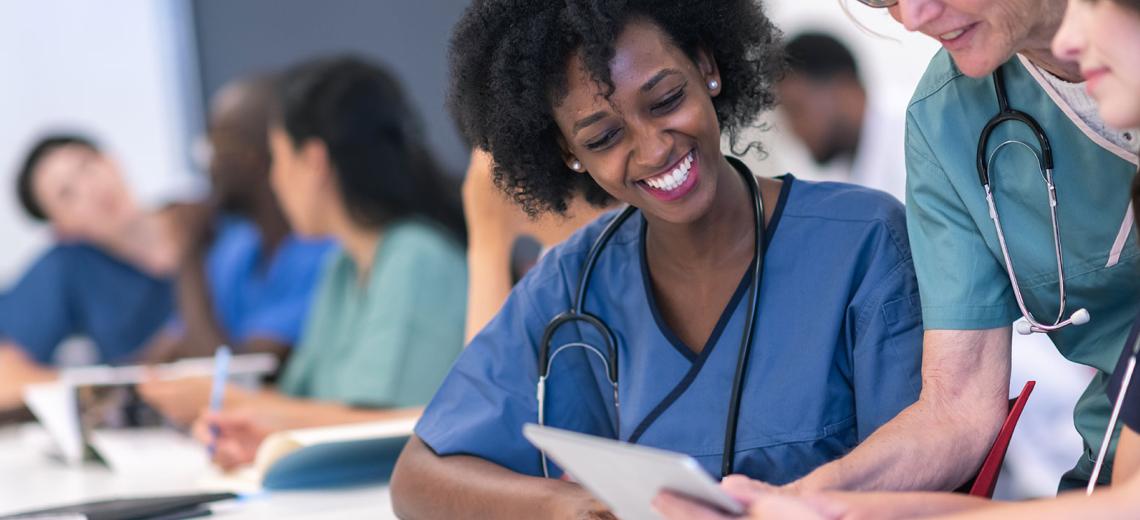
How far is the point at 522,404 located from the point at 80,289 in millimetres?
2640

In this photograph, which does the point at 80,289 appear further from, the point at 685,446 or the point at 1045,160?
the point at 1045,160

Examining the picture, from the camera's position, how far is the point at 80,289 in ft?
12.9

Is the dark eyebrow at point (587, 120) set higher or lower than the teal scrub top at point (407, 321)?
higher

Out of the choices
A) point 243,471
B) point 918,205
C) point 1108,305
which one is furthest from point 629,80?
point 243,471

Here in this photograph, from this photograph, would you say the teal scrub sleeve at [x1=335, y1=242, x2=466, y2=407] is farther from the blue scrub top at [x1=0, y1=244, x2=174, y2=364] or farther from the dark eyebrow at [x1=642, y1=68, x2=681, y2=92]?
the blue scrub top at [x1=0, y1=244, x2=174, y2=364]

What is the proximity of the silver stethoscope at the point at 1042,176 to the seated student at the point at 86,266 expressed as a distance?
2998mm

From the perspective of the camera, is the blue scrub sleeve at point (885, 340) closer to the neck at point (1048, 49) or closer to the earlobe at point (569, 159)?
the neck at point (1048, 49)

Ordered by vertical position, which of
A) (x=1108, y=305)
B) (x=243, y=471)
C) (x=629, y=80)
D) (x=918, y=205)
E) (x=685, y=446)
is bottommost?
(x=243, y=471)

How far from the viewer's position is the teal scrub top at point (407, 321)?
2.62 metres

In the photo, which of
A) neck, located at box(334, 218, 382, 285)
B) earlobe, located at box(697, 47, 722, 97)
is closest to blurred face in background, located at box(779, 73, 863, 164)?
neck, located at box(334, 218, 382, 285)

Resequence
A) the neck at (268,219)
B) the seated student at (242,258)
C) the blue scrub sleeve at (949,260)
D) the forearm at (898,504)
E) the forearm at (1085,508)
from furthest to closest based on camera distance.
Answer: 1. the neck at (268,219)
2. the seated student at (242,258)
3. the blue scrub sleeve at (949,260)
4. the forearm at (898,504)
5. the forearm at (1085,508)

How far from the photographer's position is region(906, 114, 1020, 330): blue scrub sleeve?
1384mm

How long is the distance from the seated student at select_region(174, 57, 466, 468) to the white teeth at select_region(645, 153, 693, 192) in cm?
108

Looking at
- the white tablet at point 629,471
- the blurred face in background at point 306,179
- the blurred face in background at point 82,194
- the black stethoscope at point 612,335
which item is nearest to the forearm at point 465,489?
the black stethoscope at point 612,335
